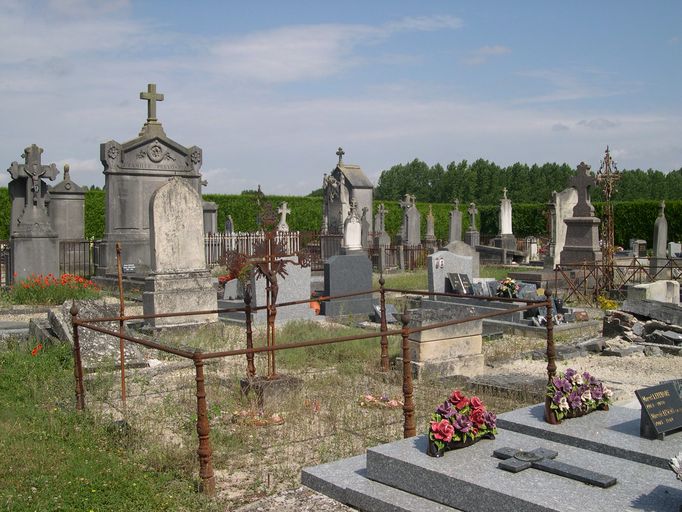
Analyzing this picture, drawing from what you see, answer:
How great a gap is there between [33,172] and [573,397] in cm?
1620

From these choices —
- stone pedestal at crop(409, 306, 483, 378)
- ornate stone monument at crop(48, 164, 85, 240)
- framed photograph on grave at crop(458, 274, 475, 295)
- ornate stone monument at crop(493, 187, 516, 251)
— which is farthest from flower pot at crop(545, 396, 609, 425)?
ornate stone monument at crop(493, 187, 516, 251)

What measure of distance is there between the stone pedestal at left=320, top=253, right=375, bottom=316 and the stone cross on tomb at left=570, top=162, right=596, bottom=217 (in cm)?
811

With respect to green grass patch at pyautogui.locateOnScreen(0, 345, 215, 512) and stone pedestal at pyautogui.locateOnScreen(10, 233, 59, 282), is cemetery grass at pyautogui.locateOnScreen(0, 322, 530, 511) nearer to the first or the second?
green grass patch at pyautogui.locateOnScreen(0, 345, 215, 512)

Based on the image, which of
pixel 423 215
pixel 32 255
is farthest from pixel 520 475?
pixel 423 215

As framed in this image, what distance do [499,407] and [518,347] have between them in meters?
3.76

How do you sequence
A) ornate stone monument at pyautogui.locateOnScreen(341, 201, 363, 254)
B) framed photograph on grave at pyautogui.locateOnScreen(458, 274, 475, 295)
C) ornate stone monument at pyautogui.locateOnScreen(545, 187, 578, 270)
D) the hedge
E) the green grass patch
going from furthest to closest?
the hedge → ornate stone monument at pyautogui.locateOnScreen(545, 187, 578, 270) → ornate stone monument at pyautogui.locateOnScreen(341, 201, 363, 254) → framed photograph on grave at pyautogui.locateOnScreen(458, 274, 475, 295) → the green grass patch

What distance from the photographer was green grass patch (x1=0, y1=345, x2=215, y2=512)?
4.59m

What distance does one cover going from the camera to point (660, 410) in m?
5.04

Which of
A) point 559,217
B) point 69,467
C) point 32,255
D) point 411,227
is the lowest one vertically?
point 69,467

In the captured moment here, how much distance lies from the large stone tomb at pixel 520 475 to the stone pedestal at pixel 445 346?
3149 millimetres

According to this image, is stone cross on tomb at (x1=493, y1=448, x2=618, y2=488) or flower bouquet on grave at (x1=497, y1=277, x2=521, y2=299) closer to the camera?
stone cross on tomb at (x1=493, y1=448, x2=618, y2=488)

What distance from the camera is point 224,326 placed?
1215 cm

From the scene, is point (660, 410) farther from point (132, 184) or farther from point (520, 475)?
point (132, 184)

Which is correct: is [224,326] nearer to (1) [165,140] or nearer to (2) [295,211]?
(1) [165,140]
